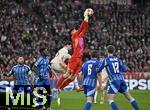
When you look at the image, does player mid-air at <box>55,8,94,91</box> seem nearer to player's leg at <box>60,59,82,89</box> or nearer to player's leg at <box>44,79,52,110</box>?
player's leg at <box>60,59,82,89</box>

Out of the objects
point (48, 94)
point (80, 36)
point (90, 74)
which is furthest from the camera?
point (80, 36)

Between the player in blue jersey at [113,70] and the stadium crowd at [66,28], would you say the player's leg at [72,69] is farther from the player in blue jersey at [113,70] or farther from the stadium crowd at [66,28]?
the stadium crowd at [66,28]

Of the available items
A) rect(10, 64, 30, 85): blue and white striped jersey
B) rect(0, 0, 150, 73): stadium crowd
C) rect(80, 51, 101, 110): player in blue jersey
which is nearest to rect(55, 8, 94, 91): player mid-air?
rect(10, 64, 30, 85): blue and white striped jersey

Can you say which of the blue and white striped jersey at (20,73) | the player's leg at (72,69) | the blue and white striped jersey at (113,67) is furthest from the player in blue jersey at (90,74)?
the player's leg at (72,69)

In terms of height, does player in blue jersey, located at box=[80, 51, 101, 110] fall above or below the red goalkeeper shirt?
below

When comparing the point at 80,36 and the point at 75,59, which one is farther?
the point at 75,59

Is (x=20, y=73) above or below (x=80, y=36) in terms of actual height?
below

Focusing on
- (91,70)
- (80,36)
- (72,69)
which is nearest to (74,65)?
(72,69)

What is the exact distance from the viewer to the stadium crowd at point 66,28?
123ft

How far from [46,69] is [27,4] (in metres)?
24.1

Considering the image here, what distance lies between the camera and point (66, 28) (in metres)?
41.2

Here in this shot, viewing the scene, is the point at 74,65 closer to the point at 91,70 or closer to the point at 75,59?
the point at 75,59

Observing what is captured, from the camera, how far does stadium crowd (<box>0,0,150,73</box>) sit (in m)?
37.6

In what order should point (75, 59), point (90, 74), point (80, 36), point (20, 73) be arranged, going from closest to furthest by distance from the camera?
point (90, 74), point (20, 73), point (80, 36), point (75, 59)
